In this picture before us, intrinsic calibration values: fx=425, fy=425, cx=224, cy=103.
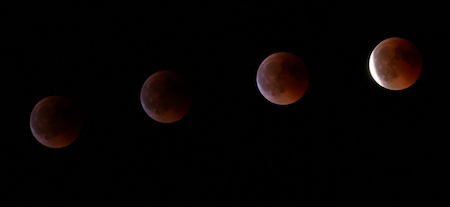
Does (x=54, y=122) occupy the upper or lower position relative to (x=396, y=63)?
lower

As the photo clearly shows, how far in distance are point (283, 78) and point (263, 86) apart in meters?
0.50

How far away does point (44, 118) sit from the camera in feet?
30.7

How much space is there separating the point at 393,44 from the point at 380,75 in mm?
679

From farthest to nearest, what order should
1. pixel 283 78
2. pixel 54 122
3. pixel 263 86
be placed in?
Answer: pixel 54 122
pixel 263 86
pixel 283 78

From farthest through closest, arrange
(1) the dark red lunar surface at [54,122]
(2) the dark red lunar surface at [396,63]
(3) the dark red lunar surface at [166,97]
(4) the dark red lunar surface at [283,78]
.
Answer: (1) the dark red lunar surface at [54,122], (3) the dark red lunar surface at [166,97], (4) the dark red lunar surface at [283,78], (2) the dark red lunar surface at [396,63]

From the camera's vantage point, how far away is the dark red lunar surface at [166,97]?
29.5 feet

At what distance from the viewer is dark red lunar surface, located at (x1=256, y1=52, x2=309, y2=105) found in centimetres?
870

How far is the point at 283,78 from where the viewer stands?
8.68 metres

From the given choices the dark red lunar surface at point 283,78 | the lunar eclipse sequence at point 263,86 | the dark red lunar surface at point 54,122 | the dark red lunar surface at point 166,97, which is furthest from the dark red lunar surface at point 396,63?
the dark red lunar surface at point 54,122

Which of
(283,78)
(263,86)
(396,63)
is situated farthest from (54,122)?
(396,63)

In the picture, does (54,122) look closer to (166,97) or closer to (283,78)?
(166,97)

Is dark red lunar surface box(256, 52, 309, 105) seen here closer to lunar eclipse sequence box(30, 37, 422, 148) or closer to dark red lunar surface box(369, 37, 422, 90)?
lunar eclipse sequence box(30, 37, 422, 148)

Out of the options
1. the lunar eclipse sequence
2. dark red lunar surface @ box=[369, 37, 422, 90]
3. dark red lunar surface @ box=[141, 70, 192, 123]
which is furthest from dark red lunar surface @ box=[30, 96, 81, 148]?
dark red lunar surface @ box=[369, 37, 422, 90]

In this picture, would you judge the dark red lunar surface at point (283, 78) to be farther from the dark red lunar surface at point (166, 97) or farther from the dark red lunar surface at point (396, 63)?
the dark red lunar surface at point (166, 97)
